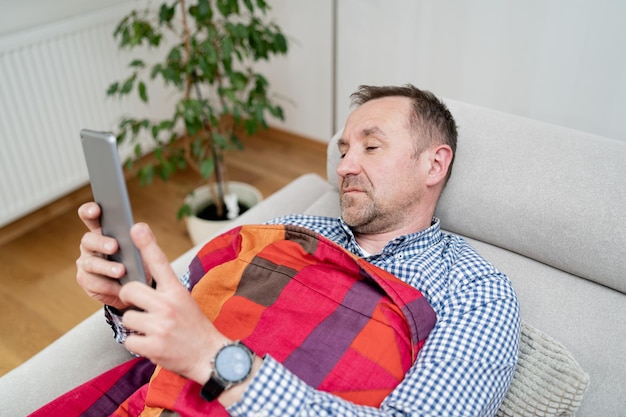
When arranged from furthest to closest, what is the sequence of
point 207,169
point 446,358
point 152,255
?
point 207,169
point 446,358
point 152,255

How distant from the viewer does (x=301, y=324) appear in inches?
42.1

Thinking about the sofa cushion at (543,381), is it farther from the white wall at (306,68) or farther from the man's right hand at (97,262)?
the white wall at (306,68)

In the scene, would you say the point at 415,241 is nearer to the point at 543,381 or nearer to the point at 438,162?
the point at 438,162

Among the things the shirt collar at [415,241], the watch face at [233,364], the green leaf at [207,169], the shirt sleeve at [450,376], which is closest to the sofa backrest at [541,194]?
the shirt collar at [415,241]

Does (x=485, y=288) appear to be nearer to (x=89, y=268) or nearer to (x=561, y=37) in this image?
(x=89, y=268)

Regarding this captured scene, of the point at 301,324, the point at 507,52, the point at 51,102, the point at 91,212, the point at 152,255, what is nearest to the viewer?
the point at 152,255

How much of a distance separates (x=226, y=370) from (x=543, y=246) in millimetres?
815

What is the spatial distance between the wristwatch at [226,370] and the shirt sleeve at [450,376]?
26mm

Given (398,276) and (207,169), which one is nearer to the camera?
(398,276)

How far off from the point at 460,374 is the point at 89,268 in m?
0.67

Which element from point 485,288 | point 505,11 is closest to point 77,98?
point 505,11

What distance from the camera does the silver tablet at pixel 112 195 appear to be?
71 centimetres

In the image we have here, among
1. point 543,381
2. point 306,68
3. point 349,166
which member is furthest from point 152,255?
point 306,68

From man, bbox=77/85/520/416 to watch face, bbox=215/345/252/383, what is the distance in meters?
0.02
